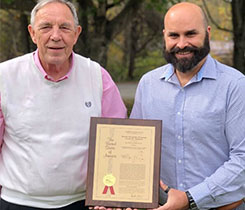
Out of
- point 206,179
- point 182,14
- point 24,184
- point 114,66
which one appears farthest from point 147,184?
point 114,66

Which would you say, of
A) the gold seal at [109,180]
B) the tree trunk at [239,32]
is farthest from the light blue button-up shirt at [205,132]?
the tree trunk at [239,32]

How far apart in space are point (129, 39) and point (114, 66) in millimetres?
1999

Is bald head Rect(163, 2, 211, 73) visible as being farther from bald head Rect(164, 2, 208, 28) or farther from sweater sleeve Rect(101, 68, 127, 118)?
sweater sleeve Rect(101, 68, 127, 118)

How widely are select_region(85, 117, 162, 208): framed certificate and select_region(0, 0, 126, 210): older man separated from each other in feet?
0.46

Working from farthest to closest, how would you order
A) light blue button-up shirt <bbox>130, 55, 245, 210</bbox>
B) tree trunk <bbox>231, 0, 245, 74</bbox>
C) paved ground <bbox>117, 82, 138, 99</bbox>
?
paved ground <bbox>117, 82, 138, 99</bbox> < tree trunk <bbox>231, 0, 245, 74</bbox> < light blue button-up shirt <bbox>130, 55, 245, 210</bbox>

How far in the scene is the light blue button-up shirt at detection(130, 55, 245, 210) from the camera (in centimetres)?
293

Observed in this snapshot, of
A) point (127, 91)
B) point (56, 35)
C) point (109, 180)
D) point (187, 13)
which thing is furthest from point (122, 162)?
point (127, 91)

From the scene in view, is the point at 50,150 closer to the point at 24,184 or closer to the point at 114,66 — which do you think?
the point at 24,184

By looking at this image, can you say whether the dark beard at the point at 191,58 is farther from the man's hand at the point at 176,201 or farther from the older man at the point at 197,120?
the man's hand at the point at 176,201

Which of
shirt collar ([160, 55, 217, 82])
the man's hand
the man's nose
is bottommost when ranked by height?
the man's hand

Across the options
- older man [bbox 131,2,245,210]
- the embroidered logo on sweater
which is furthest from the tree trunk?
the embroidered logo on sweater

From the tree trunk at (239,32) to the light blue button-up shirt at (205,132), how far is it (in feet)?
28.8

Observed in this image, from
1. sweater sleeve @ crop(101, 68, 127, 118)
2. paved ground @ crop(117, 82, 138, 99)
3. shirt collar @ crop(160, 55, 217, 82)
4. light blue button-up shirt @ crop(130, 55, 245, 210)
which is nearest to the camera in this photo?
light blue button-up shirt @ crop(130, 55, 245, 210)

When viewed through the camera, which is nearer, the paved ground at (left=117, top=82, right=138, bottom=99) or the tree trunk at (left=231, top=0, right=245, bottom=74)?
the tree trunk at (left=231, top=0, right=245, bottom=74)
